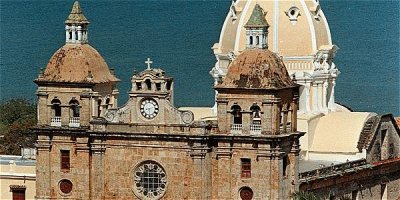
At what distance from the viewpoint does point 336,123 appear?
74.1m

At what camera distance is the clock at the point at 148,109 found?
6544 centimetres

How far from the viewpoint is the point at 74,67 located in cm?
6781

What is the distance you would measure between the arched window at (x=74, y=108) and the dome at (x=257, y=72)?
5.61 metres

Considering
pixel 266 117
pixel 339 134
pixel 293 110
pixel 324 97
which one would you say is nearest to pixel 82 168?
pixel 266 117

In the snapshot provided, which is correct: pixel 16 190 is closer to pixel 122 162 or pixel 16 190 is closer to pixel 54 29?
pixel 122 162

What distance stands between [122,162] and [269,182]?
220 inches

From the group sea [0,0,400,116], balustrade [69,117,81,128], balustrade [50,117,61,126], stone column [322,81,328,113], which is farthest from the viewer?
sea [0,0,400,116]

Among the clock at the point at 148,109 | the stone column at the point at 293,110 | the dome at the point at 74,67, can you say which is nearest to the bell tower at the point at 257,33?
the stone column at the point at 293,110

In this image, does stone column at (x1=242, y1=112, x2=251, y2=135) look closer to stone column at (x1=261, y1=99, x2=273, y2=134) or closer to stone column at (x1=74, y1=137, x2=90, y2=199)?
stone column at (x1=261, y1=99, x2=273, y2=134)

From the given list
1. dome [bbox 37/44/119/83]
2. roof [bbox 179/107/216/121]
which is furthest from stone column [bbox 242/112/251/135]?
roof [bbox 179/107/216/121]

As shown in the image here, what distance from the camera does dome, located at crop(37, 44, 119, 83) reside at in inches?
2660

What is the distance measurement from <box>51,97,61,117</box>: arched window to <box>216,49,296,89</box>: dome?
Answer: 6218 mm

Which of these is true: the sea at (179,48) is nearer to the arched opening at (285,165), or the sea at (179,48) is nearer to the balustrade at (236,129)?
the arched opening at (285,165)

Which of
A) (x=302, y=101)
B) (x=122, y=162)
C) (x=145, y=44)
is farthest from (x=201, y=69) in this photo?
(x=122, y=162)
